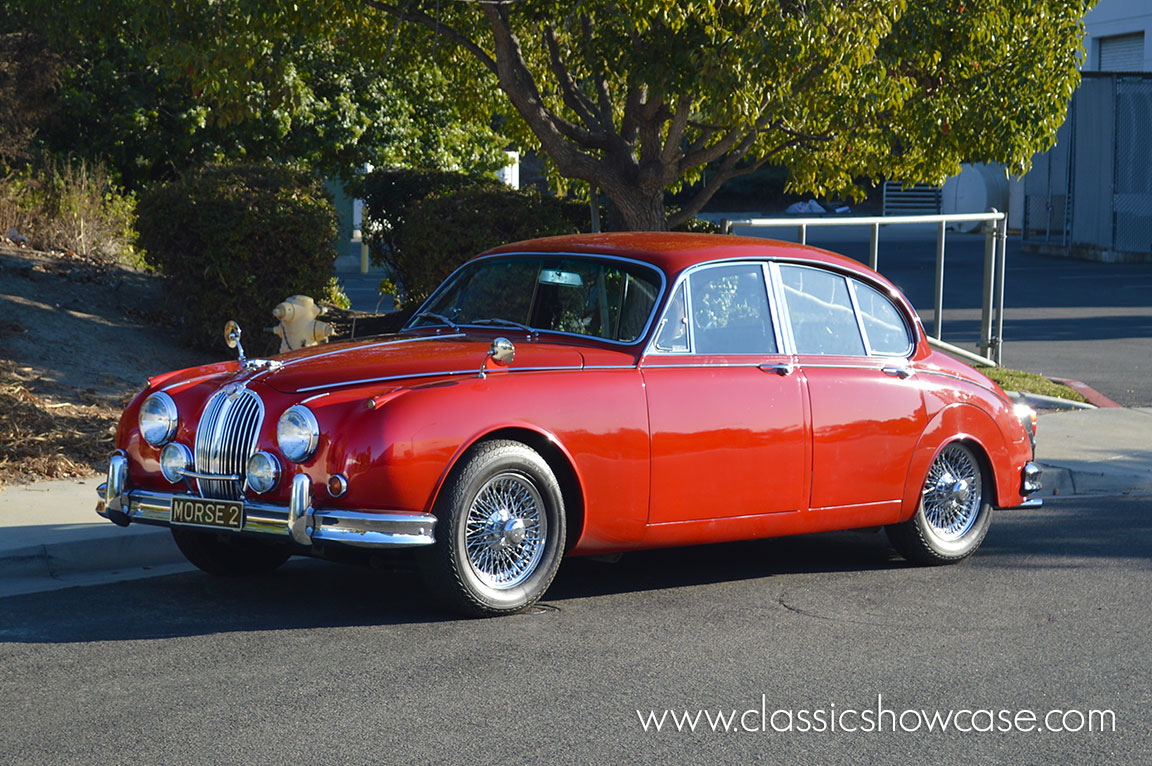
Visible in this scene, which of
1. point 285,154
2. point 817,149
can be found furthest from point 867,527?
point 285,154

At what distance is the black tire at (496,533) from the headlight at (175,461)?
114 cm

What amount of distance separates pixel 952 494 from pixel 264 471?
→ 12.3 feet

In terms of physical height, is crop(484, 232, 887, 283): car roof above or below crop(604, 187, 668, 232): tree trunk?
below

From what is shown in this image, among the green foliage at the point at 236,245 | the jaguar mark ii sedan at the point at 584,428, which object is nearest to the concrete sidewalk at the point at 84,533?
the jaguar mark ii sedan at the point at 584,428

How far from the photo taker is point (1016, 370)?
48.5 ft

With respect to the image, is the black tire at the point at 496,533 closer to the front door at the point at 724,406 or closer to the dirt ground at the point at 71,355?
the front door at the point at 724,406

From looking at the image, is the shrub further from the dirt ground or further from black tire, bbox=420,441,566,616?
black tire, bbox=420,441,566,616

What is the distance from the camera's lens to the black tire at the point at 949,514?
7.34 meters

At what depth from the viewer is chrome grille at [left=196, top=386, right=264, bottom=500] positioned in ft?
19.1

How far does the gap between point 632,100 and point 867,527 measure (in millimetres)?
6094

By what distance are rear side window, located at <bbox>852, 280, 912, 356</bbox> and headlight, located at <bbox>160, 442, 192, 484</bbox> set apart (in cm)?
352

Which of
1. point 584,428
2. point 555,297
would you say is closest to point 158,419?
point 584,428

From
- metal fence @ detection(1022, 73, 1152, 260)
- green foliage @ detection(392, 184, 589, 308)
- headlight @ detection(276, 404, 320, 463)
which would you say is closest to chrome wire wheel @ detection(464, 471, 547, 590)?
headlight @ detection(276, 404, 320, 463)

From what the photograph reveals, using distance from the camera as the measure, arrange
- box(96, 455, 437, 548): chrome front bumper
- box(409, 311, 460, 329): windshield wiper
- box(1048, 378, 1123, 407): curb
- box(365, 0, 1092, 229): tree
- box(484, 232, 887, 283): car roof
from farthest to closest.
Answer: box(1048, 378, 1123, 407): curb, box(365, 0, 1092, 229): tree, box(409, 311, 460, 329): windshield wiper, box(484, 232, 887, 283): car roof, box(96, 455, 437, 548): chrome front bumper
